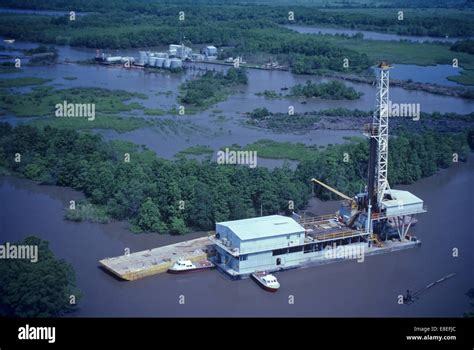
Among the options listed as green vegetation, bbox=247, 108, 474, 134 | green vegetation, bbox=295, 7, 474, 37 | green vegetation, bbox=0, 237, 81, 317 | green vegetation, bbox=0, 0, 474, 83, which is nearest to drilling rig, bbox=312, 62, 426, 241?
green vegetation, bbox=0, 237, 81, 317

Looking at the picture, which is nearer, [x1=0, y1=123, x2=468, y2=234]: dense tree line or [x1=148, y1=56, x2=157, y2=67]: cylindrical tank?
[x1=0, y1=123, x2=468, y2=234]: dense tree line

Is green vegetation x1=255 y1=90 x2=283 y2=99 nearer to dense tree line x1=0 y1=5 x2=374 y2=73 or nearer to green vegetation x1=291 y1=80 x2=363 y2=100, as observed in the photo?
green vegetation x1=291 y1=80 x2=363 y2=100

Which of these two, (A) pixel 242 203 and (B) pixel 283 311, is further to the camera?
(A) pixel 242 203

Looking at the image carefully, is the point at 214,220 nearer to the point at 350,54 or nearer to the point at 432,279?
the point at 432,279

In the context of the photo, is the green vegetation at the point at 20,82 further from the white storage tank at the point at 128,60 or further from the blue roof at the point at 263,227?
the blue roof at the point at 263,227

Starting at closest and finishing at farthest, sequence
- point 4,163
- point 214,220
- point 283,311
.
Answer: point 283,311
point 214,220
point 4,163

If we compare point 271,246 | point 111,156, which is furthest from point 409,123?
point 271,246
